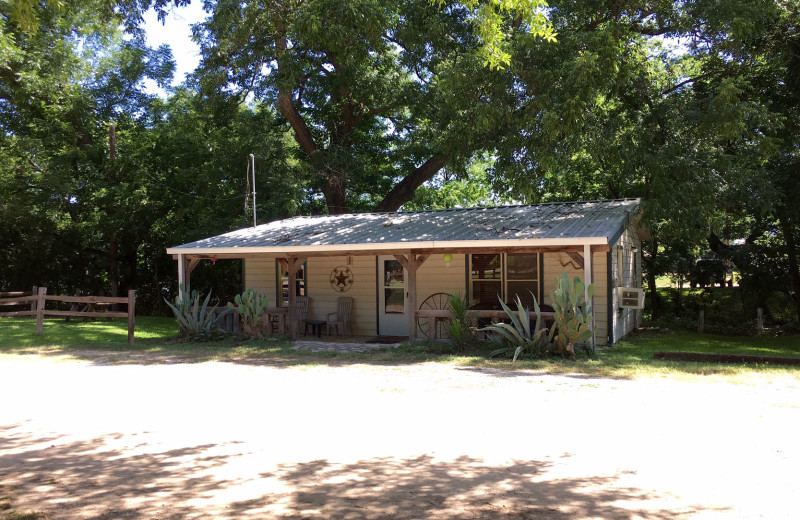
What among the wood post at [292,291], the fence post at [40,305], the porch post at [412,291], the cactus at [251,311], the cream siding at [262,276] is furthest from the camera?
the cream siding at [262,276]

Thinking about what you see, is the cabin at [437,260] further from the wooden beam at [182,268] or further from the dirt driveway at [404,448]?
the dirt driveway at [404,448]

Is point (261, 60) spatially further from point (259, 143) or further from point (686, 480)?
point (686, 480)

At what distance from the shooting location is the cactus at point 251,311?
12.6 meters

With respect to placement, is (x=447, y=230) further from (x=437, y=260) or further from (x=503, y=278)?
Result: (x=503, y=278)

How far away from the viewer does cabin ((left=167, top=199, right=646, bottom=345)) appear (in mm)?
10953

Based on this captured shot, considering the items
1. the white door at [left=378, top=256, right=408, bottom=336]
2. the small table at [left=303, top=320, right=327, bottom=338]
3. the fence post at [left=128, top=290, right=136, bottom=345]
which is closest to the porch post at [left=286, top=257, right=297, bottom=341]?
the small table at [left=303, top=320, right=327, bottom=338]

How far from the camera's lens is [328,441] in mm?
5145

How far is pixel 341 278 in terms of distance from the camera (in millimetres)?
14547

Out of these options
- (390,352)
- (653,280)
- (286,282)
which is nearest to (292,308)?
(286,282)

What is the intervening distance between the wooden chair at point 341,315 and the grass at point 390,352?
161 cm

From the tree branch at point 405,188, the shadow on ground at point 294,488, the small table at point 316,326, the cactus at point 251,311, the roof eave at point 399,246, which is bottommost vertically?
the shadow on ground at point 294,488

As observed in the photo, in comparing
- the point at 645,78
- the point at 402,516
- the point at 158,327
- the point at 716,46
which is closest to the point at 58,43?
the point at 158,327

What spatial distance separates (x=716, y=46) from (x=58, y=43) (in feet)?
67.3

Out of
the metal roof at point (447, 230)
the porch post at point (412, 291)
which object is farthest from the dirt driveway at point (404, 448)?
the porch post at point (412, 291)
